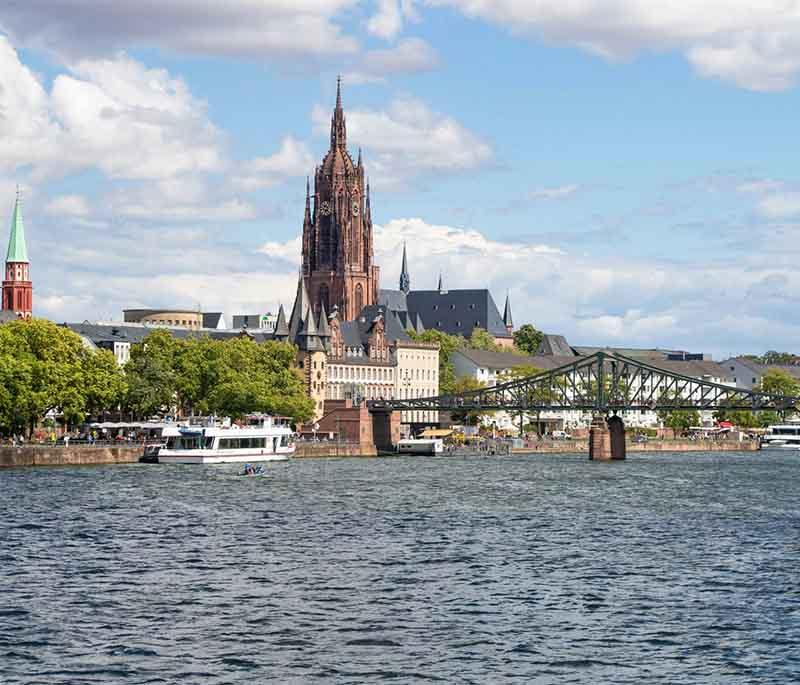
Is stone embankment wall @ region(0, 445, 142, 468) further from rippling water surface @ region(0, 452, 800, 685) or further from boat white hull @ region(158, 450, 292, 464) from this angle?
rippling water surface @ region(0, 452, 800, 685)

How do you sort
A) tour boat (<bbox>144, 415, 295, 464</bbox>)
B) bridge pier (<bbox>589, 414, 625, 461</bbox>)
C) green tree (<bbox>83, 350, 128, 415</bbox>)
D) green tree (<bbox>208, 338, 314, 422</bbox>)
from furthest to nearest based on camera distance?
1. bridge pier (<bbox>589, 414, 625, 461</bbox>)
2. green tree (<bbox>208, 338, 314, 422</bbox>)
3. green tree (<bbox>83, 350, 128, 415</bbox>)
4. tour boat (<bbox>144, 415, 295, 464</bbox>)

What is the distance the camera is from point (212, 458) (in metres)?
154

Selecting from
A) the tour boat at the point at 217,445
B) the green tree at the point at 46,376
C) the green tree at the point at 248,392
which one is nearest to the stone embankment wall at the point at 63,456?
the tour boat at the point at 217,445

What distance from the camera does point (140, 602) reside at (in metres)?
54.5

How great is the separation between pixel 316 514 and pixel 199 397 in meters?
102

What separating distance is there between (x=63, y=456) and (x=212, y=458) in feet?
58.0

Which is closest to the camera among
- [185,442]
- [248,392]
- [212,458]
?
[212,458]

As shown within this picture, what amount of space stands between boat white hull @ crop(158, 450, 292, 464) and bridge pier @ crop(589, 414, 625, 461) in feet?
146

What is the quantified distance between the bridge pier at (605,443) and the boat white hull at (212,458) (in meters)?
44.7

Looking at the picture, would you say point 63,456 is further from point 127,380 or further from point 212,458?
point 127,380

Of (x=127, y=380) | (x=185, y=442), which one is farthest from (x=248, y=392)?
(x=185, y=442)

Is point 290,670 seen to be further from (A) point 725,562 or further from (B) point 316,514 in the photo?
(B) point 316,514

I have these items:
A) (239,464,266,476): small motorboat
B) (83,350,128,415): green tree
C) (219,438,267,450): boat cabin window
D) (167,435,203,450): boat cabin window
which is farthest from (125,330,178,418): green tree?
(239,464,266,476): small motorboat

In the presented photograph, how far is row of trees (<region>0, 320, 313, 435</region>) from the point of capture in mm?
147875
